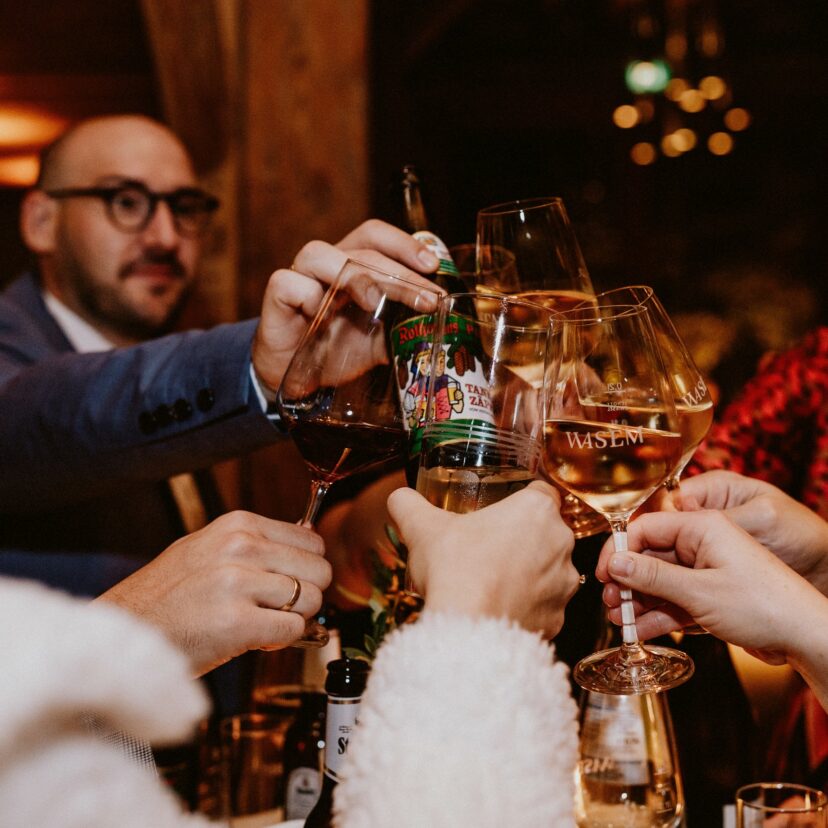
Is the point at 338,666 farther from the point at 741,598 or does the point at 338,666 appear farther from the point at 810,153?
the point at 810,153

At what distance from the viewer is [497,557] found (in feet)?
2.17

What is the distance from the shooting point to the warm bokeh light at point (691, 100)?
143 inches

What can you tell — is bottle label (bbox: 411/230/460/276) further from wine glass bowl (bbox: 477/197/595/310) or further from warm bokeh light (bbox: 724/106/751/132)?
warm bokeh light (bbox: 724/106/751/132)

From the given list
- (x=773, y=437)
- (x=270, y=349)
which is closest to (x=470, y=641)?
(x=270, y=349)

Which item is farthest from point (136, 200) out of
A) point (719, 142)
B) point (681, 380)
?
point (719, 142)

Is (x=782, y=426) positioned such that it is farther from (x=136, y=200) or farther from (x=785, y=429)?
(x=136, y=200)

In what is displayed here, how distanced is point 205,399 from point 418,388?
0.56m

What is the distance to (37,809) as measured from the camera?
16.2 inches

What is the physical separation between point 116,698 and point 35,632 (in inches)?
2.2

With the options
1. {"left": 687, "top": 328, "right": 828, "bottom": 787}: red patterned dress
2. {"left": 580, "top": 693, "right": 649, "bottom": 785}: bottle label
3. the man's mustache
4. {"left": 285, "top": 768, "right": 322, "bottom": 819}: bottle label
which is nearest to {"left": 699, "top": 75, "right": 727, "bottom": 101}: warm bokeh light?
{"left": 687, "top": 328, "right": 828, "bottom": 787}: red patterned dress

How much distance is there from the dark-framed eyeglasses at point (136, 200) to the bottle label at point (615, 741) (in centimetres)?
168

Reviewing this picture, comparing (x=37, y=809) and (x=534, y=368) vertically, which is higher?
(x=534, y=368)

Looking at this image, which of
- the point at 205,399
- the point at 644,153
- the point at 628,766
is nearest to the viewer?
the point at 628,766

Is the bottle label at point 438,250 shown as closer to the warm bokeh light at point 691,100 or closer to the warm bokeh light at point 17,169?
the warm bokeh light at point 691,100
